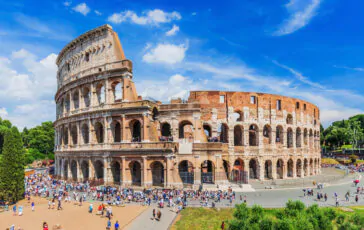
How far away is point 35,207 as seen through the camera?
80.9 feet

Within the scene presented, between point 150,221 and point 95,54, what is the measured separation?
25298mm

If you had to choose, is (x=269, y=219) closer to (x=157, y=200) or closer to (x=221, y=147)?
(x=157, y=200)

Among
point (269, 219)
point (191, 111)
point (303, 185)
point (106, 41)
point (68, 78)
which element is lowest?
point (303, 185)

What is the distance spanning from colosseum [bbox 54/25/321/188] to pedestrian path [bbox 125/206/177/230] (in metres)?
8.00

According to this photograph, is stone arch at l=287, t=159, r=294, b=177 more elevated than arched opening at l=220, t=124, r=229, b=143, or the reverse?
arched opening at l=220, t=124, r=229, b=143

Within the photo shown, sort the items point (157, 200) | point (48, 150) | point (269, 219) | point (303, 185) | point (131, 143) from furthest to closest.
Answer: point (48, 150) → point (303, 185) → point (131, 143) → point (157, 200) → point (269, 219)

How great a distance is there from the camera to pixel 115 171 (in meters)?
34.4

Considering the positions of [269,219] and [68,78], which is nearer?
[269,219]

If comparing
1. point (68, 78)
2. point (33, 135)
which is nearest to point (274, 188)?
point (68, 78)

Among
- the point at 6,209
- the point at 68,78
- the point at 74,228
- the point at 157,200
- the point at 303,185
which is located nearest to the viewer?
the point at 74,228

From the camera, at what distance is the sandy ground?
1936 cm

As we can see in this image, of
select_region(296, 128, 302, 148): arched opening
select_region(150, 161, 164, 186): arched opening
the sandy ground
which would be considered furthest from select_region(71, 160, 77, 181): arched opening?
select_region(296, 128, 302, 148): arched opening

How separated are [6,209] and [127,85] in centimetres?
1828

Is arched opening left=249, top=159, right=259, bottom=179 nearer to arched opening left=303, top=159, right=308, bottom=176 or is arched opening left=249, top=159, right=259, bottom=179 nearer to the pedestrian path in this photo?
arched opening left=303, top=159, right=308, bottom=176
